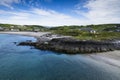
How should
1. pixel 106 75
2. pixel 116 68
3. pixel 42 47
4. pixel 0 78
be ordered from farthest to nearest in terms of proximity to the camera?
pixel 42 47, pixel 116 68, pixel 106 75, pixel 0 78

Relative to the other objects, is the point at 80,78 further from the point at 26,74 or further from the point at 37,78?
the point at 26,74

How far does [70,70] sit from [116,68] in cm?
975

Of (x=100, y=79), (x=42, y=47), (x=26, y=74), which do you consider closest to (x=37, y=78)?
(x=26, y=74)

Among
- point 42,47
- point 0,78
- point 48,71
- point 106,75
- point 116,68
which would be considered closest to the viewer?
point 0,78

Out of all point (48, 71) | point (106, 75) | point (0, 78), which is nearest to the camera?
point (0, 78)

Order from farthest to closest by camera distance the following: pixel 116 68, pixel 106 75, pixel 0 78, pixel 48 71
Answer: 1. pixel 116 68
2. pixel 48 71
3. pixel 106 75
4. pixel 0 78

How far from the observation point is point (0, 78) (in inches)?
818

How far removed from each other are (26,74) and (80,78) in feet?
31.5

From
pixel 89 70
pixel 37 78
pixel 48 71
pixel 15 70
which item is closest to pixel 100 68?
pixel 89 70

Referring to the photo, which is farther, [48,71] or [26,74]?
[48,71]

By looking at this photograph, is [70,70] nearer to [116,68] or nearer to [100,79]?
[100,79]

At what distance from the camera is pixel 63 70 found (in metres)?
25.4

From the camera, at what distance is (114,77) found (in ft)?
71.3

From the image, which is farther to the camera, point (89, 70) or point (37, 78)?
point (89, 70)
